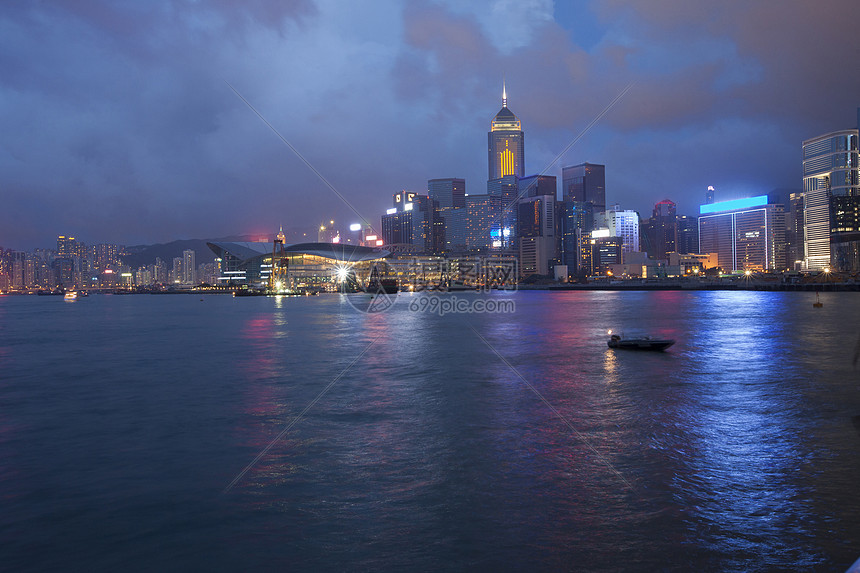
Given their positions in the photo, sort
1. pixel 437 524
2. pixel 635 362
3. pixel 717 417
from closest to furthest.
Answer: pixel 437 524 < pixel 717 417 < pixel 635 362

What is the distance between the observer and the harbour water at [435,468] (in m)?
8.02

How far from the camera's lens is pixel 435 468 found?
11781 mm

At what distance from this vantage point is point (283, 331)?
50.5 meters

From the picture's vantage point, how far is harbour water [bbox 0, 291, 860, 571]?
8016 mm

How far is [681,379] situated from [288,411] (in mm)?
15983

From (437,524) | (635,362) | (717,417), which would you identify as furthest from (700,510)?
(635,362)

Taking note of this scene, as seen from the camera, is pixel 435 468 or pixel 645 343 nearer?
pixel 435 468

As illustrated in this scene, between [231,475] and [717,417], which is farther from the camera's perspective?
[717,417]

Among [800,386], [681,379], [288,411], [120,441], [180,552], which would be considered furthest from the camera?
[681,379]

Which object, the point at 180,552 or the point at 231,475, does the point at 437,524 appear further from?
the point at 231,475

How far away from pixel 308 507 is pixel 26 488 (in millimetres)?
5970

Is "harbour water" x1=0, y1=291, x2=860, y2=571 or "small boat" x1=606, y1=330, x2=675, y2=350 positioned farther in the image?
"small boat" x1=606, y1=330, x2=675, y2=350

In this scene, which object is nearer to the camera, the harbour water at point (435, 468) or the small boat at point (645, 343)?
the harbour water at point (435, 468)

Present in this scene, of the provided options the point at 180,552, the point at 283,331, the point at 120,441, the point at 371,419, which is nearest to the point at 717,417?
the point at 371,419
